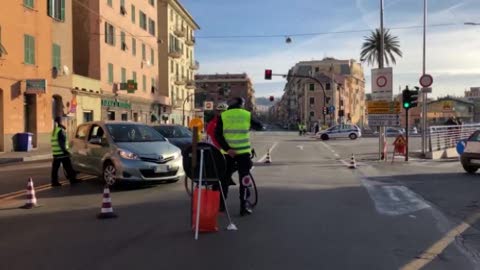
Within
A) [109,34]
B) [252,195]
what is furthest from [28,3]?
[252,195]

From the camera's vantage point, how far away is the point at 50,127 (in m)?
33.0

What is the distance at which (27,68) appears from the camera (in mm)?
30312

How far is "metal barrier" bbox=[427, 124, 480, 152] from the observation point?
84.2 ft

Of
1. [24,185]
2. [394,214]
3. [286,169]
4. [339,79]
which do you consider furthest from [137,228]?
[339,79]

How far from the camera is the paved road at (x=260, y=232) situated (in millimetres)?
6156

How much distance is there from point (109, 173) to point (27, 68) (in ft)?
66.0

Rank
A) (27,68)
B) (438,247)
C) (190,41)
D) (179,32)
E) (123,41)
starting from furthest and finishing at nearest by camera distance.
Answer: (190,41) < (179,32) < (123,41) < (27,68) < (438,247)

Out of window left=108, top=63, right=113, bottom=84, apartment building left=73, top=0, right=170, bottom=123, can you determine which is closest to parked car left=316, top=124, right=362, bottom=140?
apartment building left=73, top=0, right=170, bottom=123

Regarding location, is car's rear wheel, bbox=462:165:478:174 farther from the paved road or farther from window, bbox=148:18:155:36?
window, bbox=148:18:155:36

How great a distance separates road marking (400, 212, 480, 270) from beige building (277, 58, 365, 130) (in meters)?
101

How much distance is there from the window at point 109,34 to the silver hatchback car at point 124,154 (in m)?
29.5

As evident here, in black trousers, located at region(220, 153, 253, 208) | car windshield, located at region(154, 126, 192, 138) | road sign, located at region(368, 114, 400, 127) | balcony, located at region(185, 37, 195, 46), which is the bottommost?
black trousers, located at region(220, 153, 253, 208)

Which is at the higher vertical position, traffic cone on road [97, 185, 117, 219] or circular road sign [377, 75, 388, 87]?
circular road sign [377, 75, 388, 87]

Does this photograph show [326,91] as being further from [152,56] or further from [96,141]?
[96,141]
